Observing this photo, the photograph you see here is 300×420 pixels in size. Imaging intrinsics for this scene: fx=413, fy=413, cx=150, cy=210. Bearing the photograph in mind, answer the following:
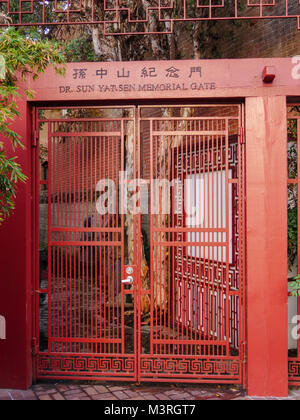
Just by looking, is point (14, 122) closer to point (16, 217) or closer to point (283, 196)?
point (16, 217)

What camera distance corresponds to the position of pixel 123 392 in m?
4.77

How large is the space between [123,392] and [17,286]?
174cm

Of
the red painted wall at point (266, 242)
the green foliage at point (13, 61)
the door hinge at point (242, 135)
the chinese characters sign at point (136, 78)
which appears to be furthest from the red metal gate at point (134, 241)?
the green foliage at point (13, 61)

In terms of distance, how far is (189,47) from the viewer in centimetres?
882

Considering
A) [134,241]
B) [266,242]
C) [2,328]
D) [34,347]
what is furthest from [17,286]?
[266,242]

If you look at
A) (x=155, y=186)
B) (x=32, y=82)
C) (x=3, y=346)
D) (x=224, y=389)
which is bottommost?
(x=224, y=389)

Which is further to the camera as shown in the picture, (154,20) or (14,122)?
(154,20)

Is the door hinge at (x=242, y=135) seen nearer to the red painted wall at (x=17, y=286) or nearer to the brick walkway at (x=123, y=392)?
the red painted wall at (x=17, y=286)

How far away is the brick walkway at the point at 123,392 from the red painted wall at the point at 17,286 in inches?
8.4

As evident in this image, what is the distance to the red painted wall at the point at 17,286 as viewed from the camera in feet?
15.8

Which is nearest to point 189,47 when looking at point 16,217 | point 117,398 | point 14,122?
point 14,122

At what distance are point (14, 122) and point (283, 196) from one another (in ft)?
10.6

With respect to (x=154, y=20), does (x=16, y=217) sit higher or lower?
lower

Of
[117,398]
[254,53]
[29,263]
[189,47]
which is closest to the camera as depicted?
[117,398]
